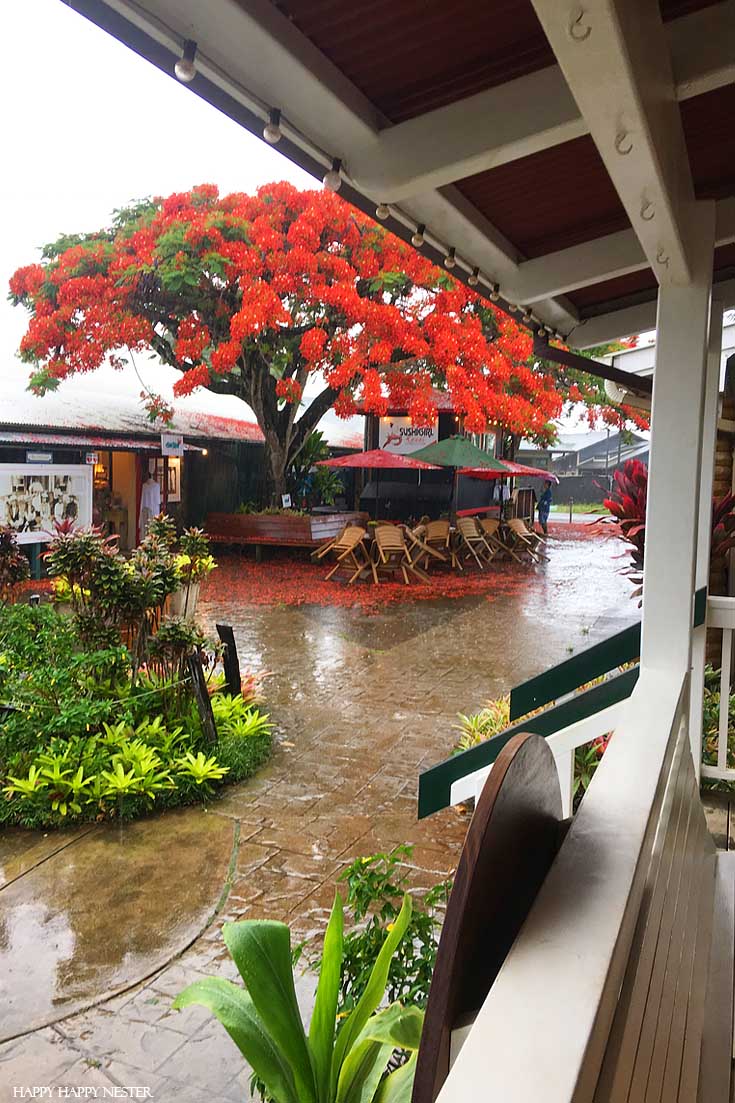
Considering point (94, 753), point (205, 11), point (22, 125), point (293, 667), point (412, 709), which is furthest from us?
point (22, 125)

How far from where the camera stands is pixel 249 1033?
1883mm

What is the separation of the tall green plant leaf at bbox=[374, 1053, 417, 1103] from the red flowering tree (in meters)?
12.3

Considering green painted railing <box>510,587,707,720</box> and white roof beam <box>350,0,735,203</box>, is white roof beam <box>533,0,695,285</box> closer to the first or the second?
white roof beam <box>350,0,735,203</box>

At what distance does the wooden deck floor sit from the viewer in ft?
11.1

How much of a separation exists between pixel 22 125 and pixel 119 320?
73.0 m

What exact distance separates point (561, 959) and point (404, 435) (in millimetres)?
17217

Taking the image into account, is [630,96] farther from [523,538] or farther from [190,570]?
[523,538]

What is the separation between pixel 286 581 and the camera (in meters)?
12.5

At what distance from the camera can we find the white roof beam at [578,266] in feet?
9.63

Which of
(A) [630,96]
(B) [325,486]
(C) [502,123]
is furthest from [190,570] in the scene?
(B) [325,486]

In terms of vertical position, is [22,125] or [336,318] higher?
[22,125]

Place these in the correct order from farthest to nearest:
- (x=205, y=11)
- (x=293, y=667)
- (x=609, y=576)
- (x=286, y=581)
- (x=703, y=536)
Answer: (x=609, y=576)
(x=286, y=581)
(x=293, y=667)
(x=703, y=536)
(x=205, y=11)

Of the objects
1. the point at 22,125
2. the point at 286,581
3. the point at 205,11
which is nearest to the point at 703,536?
the point at 205,11

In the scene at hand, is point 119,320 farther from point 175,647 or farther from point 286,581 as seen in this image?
point 175,647
